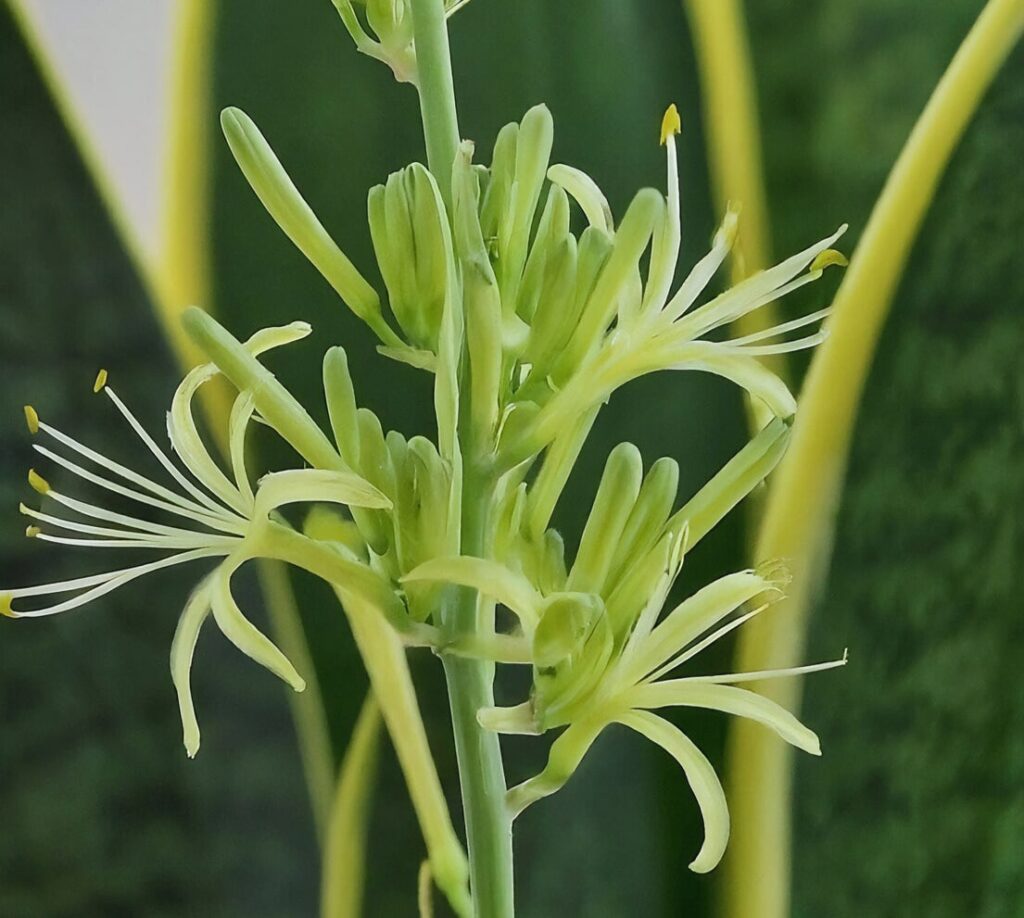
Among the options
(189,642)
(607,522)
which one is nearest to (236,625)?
(189,642)

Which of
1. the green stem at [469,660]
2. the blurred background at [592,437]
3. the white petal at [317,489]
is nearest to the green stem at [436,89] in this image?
the green stem at [469,660]

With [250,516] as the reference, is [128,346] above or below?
above

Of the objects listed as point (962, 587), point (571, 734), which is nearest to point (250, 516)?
point (571, 734)

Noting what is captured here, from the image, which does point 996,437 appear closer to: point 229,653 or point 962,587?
point 962,587

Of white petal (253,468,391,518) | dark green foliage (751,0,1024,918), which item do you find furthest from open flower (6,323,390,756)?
dark green foliage (751,0,1024,918)

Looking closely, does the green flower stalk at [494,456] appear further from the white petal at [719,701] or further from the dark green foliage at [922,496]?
the dark green foliage at [922,496]

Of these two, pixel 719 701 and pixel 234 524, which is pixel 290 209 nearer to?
pixel 234 524
